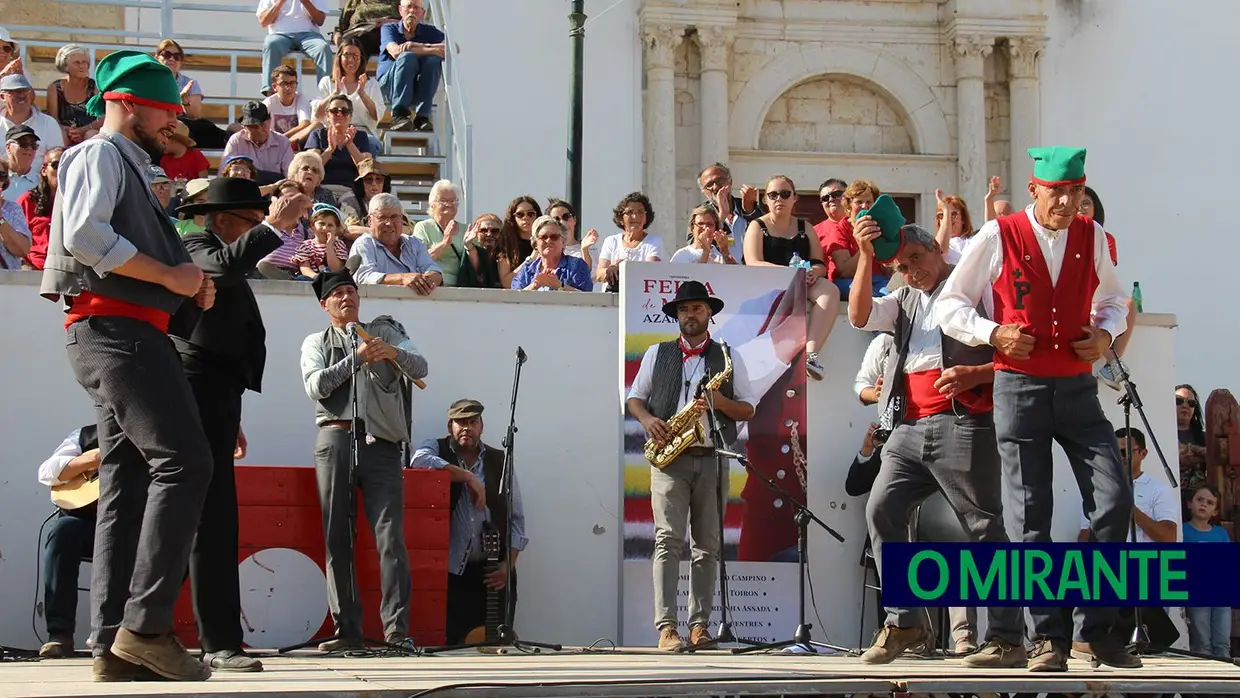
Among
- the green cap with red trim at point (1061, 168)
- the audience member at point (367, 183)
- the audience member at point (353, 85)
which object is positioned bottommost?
the green cap with red trim at point (1061, 168)

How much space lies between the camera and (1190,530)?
1094cm

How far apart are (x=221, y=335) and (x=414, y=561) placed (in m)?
3.12

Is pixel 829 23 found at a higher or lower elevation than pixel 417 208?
higher

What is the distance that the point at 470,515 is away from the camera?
9383 mm

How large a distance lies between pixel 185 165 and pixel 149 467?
21.9ft

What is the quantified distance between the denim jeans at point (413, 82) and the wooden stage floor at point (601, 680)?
7.16 metres

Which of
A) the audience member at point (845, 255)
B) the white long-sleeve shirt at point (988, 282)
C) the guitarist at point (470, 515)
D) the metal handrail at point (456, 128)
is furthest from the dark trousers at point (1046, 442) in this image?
the metal handrail at point (456, 128)

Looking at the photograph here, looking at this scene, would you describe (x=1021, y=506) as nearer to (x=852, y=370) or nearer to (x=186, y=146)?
(x=852, y=370)

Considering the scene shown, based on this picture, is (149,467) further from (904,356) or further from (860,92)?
(860,92)

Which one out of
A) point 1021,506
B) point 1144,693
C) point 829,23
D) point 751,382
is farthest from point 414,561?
point 829,23

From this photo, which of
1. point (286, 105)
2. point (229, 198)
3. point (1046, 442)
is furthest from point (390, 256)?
point (1046, 442)

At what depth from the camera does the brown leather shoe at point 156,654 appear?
5.09 meters

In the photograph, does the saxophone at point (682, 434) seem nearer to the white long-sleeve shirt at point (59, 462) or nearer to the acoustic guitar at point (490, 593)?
the acoustic guitar at point (490, 593)

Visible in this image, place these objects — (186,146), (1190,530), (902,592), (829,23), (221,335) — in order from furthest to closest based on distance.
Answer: (829,23), (186,146), (1190,530), (221,335), (902,592)
